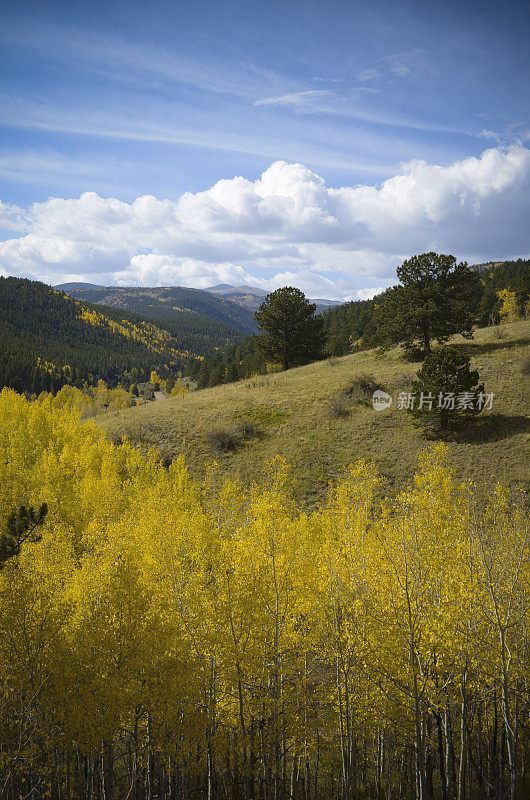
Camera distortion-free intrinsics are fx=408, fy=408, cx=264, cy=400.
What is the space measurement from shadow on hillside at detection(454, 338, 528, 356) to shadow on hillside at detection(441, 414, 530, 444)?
12.8 meters

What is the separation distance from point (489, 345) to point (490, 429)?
676 inches

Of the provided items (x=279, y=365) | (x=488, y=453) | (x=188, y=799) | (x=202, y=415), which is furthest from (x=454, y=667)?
(x=279, y=365)

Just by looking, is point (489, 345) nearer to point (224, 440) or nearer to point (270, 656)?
point (224, 440)

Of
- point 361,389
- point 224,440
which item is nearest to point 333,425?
point 361,389

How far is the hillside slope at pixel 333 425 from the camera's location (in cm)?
3353

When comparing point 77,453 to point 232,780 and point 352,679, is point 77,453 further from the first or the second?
point 352,679

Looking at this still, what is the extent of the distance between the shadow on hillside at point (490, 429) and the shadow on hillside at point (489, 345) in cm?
1282

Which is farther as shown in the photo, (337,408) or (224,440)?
(337,408)

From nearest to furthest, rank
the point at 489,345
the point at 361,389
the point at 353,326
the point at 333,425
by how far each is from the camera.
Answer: the point at 333,425, the point at 361,389, the point at 489,345, the point at 353,326

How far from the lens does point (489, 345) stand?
47750 millimetres

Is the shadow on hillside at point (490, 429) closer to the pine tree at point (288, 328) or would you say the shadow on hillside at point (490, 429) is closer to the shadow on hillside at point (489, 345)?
the shadow on hillside at point (489, 345)

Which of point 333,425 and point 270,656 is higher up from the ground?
point 333,425

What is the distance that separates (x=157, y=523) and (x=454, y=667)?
13.8 m

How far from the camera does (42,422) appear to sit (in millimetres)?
40656
